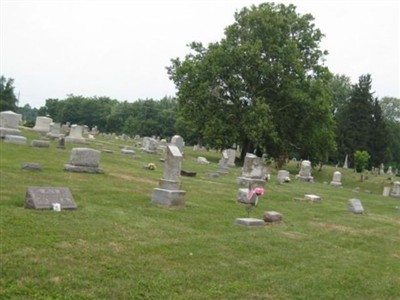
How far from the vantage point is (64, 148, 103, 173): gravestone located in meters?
16.9

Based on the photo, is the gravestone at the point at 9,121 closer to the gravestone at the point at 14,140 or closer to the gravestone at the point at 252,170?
the gravestone at the point at 14,140

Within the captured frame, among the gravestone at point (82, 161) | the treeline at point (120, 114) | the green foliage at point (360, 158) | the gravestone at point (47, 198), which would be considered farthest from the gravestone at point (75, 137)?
the treeline at point (120, 114)

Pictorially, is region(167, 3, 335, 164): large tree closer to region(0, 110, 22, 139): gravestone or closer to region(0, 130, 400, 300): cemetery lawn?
region(0, 110, 22, 139): gravestone

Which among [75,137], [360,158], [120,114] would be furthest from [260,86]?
[120,114]

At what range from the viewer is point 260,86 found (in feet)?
132

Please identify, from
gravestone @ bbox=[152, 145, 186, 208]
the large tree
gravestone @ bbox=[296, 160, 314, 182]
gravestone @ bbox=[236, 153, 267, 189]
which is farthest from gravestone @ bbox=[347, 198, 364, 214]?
the large tree

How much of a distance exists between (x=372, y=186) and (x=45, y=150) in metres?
28.0

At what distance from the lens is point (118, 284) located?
614 centimetres

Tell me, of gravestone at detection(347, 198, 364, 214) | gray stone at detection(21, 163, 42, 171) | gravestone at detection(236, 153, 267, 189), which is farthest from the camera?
gravestone at detection(236, 153, 267, 189)

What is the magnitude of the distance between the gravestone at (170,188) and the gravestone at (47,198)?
9.20ft

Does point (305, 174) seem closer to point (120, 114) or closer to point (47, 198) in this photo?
point (47, 198)

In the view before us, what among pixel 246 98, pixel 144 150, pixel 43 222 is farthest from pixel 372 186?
pixel 43 222

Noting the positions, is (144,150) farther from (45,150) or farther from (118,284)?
(118,284)

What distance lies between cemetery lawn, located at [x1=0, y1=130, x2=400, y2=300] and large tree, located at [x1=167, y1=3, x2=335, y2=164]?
2392 cm
